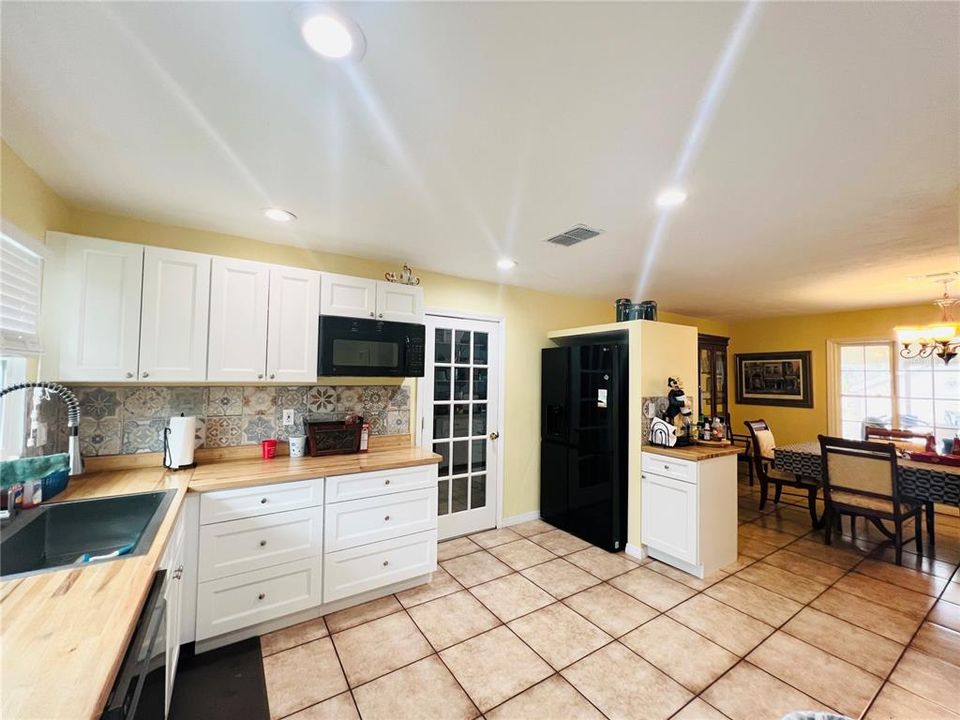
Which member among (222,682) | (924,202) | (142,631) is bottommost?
(222,682)

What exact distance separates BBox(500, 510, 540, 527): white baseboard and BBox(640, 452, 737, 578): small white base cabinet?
1178 millimetres

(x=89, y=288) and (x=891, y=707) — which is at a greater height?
(x=89, y=288)

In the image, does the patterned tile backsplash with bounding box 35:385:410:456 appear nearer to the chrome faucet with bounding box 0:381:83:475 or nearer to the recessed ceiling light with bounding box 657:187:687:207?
the chrome faucet with bounding box 0:381:83:475

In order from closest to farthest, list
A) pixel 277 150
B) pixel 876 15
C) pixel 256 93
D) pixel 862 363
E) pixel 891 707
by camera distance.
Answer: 1. pixel 876 15
2. pixel 256 93
3. pixel 277 150
4. pixel 891 707
5. pixel 862 363

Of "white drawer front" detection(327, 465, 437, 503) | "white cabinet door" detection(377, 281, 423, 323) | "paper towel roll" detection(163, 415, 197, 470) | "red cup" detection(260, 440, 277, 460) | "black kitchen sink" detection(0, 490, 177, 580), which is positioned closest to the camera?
"black kitchen sink" detection(0, 490, 177, 580)

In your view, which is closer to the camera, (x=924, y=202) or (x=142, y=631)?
(x=142, y=631)

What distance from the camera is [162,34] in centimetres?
111

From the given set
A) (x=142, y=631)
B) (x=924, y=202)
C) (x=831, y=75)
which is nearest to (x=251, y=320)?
(x=142, y=631)

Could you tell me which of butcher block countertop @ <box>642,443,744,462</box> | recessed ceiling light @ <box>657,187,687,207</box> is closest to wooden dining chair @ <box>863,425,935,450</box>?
butcher block countertop @ <box>642,443,744,462</box>

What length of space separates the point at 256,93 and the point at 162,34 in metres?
0.27

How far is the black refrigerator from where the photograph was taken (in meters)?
3.39

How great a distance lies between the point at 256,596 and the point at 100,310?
1.78m

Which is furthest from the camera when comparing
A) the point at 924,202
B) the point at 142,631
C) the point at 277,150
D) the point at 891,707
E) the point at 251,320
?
the point at 251,320

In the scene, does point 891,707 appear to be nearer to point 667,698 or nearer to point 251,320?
point 667,698
